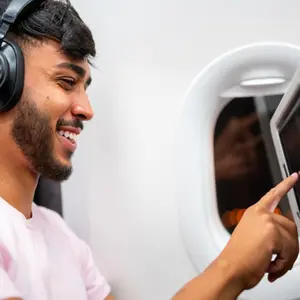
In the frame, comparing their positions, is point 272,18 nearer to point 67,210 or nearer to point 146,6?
point 146,6

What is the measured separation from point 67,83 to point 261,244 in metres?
0.46

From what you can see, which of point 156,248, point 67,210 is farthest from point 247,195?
point 67,210

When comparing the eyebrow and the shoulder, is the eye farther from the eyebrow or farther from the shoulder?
the shoulder

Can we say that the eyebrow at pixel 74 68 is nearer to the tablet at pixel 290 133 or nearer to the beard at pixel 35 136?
the beard at pixel 35 136

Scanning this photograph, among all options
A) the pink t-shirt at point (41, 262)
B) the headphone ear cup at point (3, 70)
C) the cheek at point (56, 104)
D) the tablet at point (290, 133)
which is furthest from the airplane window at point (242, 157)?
the headphone ear cup at point (3, 70)

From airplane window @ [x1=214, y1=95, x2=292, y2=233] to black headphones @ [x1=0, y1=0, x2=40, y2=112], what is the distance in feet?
2.06

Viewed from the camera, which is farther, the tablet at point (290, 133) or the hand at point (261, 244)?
the tablet at point (290, 133)

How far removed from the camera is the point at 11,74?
0.74m

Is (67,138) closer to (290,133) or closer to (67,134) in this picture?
(67,134)

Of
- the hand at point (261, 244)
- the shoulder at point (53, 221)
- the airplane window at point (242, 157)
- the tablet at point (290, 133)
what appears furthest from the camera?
the airplane window at point (242, 157)

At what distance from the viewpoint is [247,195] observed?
124 cm

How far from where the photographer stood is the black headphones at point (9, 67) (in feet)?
2.41

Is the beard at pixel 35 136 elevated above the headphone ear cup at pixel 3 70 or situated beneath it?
situated beneath

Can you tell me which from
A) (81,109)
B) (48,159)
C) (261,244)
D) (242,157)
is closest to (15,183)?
(48,159)
